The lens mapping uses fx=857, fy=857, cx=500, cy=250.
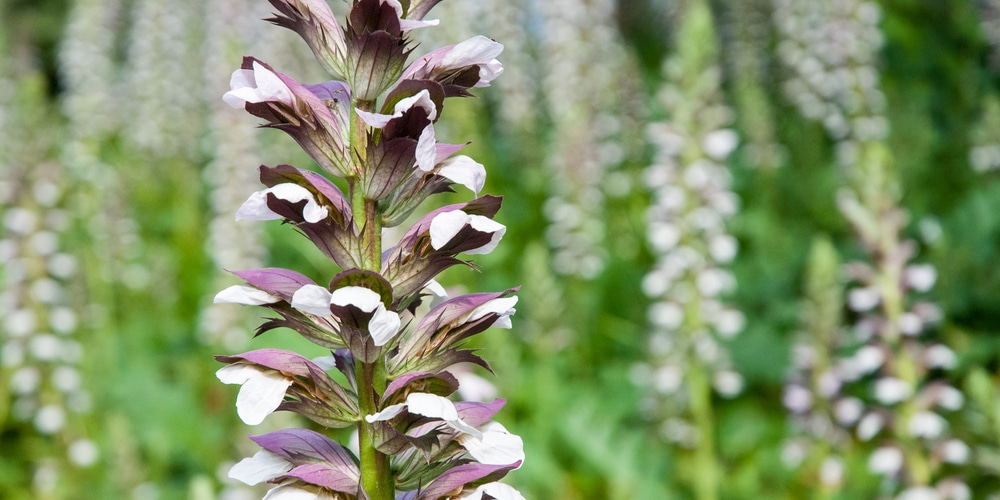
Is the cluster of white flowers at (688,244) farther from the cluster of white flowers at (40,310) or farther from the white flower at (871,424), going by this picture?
the cluster of white flowers at (40,310)

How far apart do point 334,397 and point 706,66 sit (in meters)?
4.03

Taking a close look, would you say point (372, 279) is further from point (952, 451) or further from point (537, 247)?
point (537, 247)

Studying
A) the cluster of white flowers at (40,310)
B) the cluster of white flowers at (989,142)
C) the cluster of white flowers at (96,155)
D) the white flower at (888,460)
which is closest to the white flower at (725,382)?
the white flower at (888,460)

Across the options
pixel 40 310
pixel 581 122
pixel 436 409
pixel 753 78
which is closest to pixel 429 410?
pixel 436 409

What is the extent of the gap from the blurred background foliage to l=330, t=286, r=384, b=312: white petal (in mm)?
1193

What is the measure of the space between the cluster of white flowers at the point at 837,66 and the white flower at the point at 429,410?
24.4ft

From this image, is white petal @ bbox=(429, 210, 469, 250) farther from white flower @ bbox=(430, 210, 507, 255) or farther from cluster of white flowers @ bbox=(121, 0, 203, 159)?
cluster of white flowers @ bbox=(121, 0, 203, 159)

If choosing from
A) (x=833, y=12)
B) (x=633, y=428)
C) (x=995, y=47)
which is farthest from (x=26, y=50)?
(x=995, y=47)

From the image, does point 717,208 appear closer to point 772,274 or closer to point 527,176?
point 772,274

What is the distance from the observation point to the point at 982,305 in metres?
6.20

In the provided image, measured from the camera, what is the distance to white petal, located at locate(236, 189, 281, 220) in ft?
4.00

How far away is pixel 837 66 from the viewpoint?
357 inches

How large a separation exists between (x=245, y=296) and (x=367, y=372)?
0.67 ft

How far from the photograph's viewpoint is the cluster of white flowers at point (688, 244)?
179 inches
